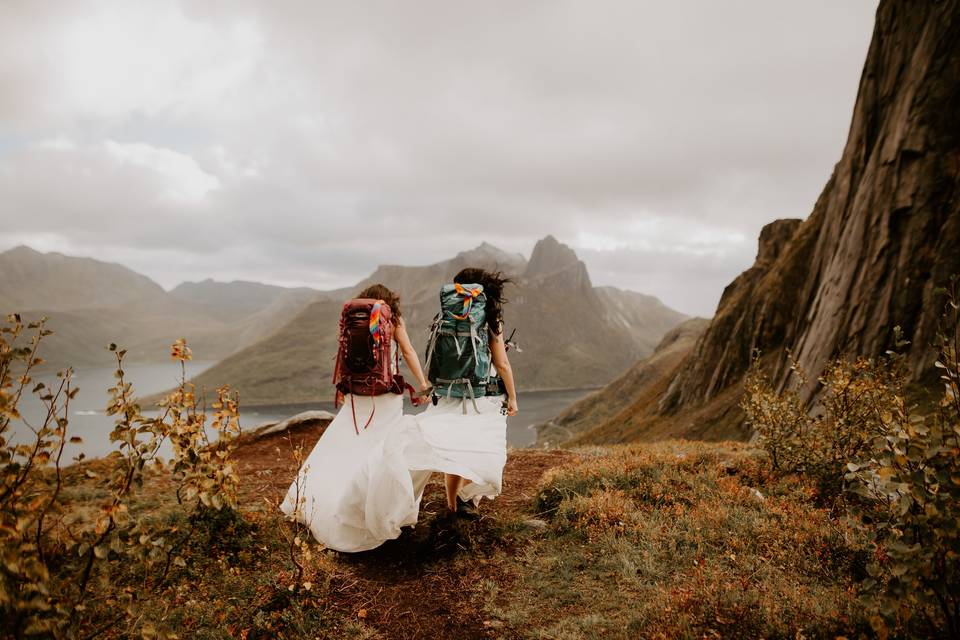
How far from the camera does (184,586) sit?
18.5ft

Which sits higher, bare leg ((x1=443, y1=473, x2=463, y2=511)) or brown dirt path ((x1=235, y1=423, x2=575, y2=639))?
bare leg ((x1=443, y1=473, x2=463, y2=511))

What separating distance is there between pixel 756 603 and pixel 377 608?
4124 millimetres

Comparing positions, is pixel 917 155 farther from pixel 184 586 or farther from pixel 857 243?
pixel 184 586

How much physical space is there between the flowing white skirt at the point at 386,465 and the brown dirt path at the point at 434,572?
0.49m

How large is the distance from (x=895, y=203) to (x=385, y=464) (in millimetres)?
30064

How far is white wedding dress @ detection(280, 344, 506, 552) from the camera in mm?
6465

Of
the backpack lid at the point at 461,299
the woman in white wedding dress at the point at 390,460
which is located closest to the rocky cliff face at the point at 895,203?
the backpack lid at the point at 461,299

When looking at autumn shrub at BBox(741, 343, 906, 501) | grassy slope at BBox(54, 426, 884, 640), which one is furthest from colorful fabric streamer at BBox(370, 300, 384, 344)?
autumn shrub at BBox(741, 343, 906, 501)

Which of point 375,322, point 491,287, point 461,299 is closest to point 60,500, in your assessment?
point 375,322

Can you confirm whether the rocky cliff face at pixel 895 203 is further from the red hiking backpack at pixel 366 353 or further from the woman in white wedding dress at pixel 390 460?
the red hiking backpack at pixel 366 353

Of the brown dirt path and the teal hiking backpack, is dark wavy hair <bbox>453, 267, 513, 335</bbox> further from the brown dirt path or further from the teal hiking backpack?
the brown dirt path

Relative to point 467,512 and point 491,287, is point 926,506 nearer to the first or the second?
point 491,287

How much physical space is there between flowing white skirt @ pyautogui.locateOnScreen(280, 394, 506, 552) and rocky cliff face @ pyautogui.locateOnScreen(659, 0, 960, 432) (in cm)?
2373

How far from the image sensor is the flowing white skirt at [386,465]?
6.46m
